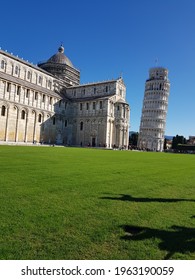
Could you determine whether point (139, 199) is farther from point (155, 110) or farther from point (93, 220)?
point (155, 110)

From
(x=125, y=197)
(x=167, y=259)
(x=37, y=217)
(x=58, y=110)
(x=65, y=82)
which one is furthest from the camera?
(x=65, y=82)

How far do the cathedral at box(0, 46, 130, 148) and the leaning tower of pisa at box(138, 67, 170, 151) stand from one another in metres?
35.8

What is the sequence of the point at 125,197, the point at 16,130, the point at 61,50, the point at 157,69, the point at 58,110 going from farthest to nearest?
the point at 157,69, the point at 61,50, the point at 58,110, the point at 16,130, the point at 125,197

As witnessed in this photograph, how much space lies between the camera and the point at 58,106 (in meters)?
60.4

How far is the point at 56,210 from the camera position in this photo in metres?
5.99

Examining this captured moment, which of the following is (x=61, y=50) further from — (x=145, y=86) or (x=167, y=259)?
(x=167, y=259)

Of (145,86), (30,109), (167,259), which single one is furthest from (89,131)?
(167,259)

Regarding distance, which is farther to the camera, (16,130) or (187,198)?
(16,130)

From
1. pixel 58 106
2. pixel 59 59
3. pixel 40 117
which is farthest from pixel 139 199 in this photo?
pixel 59 59

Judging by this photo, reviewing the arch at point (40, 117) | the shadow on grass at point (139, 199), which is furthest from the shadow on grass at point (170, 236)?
the arch at point (40, 117)

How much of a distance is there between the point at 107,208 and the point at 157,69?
101238mm

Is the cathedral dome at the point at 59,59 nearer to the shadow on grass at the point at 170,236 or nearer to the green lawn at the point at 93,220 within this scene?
the green lawn at the point at 93,220

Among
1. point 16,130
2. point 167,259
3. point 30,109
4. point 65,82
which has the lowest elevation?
point 167,259

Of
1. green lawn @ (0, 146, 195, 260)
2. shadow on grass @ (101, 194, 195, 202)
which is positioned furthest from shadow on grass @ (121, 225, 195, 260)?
shadow on grass @ (101, 194, 195, 202)
